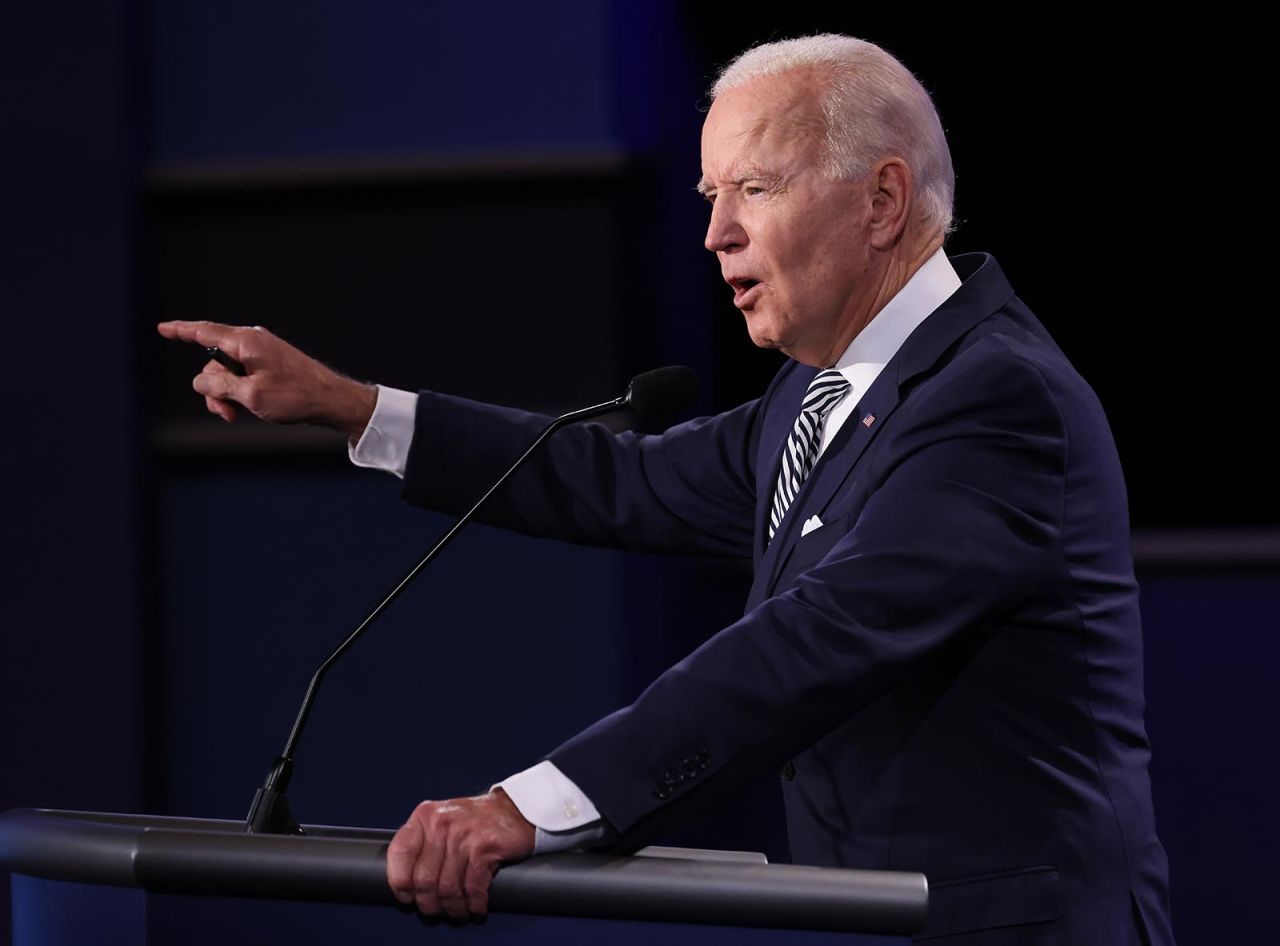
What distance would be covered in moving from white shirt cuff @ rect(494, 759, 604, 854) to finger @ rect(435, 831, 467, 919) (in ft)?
0.20

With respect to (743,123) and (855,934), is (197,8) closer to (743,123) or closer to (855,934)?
(743,123)

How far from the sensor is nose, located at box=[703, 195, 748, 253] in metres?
1.60

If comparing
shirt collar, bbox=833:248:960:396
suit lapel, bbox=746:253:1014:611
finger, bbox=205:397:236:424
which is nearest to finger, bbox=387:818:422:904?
suit lapel, bbox=746:253:1014:611

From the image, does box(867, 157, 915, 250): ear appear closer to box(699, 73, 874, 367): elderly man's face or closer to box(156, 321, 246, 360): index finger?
box(699, 73, 874, 367): elderly man's face

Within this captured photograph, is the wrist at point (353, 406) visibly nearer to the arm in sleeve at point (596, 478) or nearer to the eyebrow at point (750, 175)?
the arm in sleeve at point (596, 478)

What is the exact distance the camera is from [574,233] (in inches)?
109

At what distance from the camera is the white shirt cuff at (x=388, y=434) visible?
1851 millimetres

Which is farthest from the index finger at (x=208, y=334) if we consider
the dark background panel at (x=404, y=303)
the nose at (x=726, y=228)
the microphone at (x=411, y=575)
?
the dark background panel at (x=404, y=303)

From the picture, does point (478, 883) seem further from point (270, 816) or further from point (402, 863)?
point (270, 816)

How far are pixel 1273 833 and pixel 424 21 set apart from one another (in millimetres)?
1878

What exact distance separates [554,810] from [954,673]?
39cm

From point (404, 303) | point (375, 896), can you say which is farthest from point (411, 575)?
point (404, 303)

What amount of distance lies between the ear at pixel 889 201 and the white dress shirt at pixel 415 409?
0.16 feet

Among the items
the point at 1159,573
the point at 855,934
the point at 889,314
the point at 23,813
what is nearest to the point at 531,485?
→ the point at 889,314
